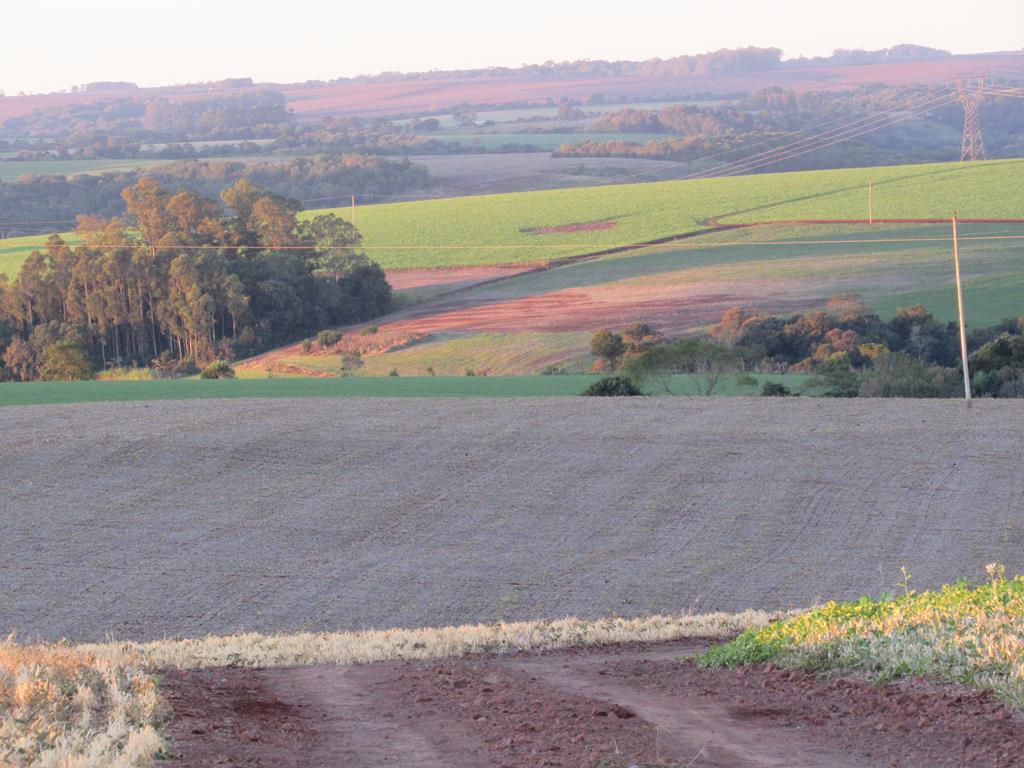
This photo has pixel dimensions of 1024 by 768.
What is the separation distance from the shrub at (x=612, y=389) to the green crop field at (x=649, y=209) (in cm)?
3733

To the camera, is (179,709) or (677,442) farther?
(677,442)

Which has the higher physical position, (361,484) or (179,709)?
(179,709)

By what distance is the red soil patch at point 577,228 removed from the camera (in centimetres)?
8881

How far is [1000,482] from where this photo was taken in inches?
963

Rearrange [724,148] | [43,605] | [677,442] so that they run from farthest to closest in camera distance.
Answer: [724,148], [677,442], [43,605]

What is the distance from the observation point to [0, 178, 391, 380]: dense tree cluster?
67.3 metres

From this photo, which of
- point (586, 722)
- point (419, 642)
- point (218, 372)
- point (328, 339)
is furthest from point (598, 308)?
point (586, 722)

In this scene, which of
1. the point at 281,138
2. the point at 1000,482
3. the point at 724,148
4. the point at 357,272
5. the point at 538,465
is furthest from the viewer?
the point at 281,138

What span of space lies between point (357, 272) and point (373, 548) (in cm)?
5113

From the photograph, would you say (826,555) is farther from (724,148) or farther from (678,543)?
(724,148)

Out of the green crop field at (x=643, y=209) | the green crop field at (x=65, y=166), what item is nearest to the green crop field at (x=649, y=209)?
the green crop field at (x=643, y=209)

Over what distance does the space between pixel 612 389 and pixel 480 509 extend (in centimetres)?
1609

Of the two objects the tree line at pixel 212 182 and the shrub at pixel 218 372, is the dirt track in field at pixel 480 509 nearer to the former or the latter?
the shrub at pixel 218 372

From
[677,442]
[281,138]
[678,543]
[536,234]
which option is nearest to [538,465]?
[677,442]
